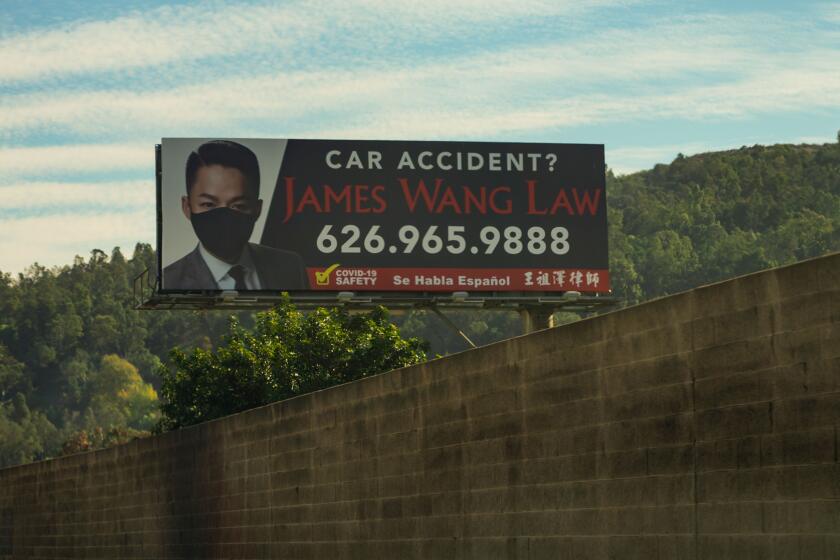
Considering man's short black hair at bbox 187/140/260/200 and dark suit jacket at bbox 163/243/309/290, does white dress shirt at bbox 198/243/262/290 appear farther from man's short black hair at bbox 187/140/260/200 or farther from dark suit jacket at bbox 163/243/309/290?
man's short black hair at bbox 187/140/260/200

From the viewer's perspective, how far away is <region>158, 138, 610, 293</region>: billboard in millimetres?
34969

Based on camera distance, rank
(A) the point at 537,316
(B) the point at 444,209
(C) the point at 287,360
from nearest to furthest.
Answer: (C) the point at 287,360
(B) the point at 444,209
(A) the point at 537,316

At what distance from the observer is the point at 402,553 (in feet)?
52.5

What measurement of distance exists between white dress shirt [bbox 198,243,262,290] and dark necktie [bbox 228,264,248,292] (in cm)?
4

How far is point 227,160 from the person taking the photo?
35562mm

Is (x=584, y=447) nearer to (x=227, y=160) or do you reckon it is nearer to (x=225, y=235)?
(x=225, y=235)

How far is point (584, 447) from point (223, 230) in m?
23.4

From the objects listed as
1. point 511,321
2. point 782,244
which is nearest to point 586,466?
point 511,321

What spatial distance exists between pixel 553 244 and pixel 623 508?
24375 millimetres

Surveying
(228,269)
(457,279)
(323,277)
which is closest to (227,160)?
(228,269)

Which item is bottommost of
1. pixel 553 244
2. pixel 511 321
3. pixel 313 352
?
pixel 313 352

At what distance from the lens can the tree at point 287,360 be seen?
34.0 m

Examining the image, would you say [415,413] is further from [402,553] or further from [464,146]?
[464,146]

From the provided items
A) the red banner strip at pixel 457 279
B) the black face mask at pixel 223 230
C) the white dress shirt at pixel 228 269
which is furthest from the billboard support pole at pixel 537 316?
the black face mask at pixel 223 230
